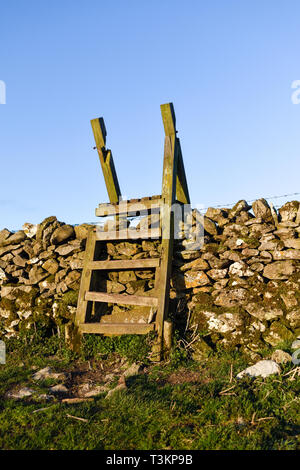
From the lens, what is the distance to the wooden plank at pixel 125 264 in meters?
7.13

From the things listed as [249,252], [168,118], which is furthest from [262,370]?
[168,118]

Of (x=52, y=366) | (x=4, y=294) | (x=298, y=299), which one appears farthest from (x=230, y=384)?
(x=4, y=294)

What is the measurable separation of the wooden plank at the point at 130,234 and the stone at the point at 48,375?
2823 millimetres

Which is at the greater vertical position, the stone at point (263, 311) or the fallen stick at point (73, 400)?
the stone at point (263, 311)

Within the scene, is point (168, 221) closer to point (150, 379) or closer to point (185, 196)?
point (185, 196)

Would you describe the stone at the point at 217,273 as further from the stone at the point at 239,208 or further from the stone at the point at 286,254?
the stone at the point at 239,208

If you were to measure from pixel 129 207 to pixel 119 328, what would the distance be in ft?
8.36

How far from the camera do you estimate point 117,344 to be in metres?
6.77

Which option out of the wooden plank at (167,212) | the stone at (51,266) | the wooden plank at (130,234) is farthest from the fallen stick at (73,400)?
the stone at (51,266)

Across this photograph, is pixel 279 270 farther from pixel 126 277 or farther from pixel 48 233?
pixel 48 233

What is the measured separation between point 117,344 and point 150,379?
4.58 ft

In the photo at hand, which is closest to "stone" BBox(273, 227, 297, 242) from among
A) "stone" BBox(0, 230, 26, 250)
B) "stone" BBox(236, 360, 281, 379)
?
"stone" BBox(236, 360, 281, 379)

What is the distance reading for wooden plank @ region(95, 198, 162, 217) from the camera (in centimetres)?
767

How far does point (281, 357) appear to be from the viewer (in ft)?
18.6
